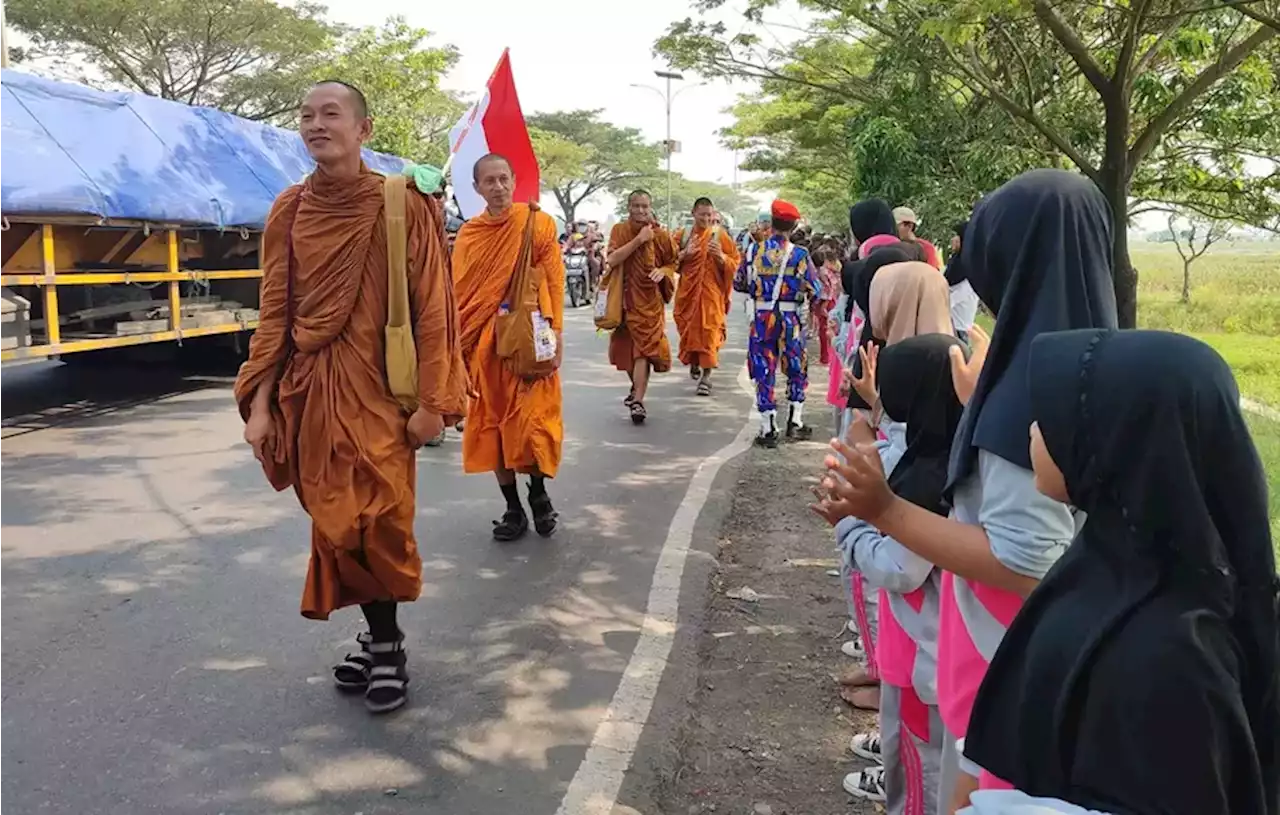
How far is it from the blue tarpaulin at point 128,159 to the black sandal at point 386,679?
5.78 meters

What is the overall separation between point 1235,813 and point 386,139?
25.6 metres

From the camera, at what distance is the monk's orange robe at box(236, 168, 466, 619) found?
3.55 meters

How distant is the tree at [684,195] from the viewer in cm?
6488

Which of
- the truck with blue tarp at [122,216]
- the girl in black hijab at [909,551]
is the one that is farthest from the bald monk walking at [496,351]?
the truck with blue tarp at [122,216]

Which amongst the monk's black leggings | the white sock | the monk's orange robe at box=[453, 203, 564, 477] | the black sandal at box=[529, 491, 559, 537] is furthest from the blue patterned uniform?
the monk's black leggings

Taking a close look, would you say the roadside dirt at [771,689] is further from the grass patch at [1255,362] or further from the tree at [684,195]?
the tree at [684,195]

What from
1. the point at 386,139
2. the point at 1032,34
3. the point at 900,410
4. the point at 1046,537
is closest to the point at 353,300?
the point at 900,410

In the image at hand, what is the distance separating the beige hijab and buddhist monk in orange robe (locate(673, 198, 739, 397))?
746 cm

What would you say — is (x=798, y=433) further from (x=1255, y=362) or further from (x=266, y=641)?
(x=1255, y=362)

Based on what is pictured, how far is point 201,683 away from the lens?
376 cm

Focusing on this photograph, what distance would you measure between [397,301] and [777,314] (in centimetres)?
501

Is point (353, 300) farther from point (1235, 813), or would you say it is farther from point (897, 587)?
point (1235, 813)

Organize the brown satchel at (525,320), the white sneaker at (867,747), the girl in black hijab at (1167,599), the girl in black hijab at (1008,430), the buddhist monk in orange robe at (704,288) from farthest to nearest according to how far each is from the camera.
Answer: the buddhist monk in orange robe at (704,288)
the brown satchel at (525,320)
the white sneaker at (867,747)
the girl in black hijab at (1008,430)
the girl in black hijab at (1167,599)

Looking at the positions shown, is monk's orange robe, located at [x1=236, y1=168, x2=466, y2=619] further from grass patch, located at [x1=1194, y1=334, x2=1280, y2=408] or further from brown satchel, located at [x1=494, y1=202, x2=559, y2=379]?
grass patch, located at [x1=1194, y1=334, x2=1280, y2=408]
